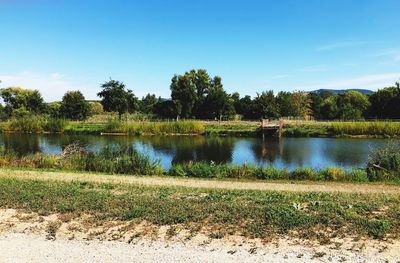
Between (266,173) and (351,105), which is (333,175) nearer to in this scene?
(266,173)

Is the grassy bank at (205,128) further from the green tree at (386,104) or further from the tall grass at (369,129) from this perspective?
the green tree at (386,104)

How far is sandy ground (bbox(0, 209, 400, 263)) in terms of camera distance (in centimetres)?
741

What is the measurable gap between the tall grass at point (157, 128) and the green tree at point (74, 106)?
19.0 metres

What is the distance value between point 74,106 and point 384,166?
213 ft

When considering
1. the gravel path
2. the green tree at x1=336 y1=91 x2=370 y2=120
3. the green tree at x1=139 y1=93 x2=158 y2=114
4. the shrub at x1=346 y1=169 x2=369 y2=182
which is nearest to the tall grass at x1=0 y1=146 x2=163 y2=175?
the shrub at x1=346 y1=169 x2=369 y2=182

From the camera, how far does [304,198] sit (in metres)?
11.5

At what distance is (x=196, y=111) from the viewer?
81.2 metres

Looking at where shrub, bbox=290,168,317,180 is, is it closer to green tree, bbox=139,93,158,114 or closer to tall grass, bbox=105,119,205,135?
tall grass, bbox=105,119,205,135

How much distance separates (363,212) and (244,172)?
10070mm

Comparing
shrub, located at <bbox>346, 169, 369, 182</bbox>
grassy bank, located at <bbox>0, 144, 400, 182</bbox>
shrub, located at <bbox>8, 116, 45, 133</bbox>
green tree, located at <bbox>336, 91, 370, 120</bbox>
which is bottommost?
shrub, located at <bbox>346, 169, 369, 182</bbox>

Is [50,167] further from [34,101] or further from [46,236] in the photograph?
[34,101]

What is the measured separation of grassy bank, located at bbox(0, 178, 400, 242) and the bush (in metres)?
7.27

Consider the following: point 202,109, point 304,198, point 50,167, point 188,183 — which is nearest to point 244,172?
point 188,183

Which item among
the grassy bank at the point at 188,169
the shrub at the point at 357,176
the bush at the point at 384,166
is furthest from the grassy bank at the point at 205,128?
the shrub at the point at 357,176
